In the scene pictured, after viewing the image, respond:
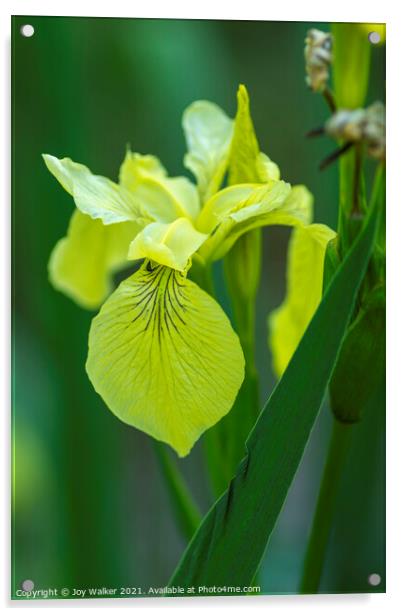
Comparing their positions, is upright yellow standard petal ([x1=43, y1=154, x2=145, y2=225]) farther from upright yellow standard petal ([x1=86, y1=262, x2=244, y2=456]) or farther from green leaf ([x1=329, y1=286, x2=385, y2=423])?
green leaf ([x1=329, y1=286, x2=385, y2=423])

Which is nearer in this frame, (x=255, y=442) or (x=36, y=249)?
(x=255, y=442)

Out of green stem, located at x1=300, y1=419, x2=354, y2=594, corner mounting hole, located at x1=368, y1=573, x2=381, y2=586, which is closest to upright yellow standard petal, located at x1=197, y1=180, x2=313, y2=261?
green stem, located at x1=300, y1=419, x2=354, y2=594

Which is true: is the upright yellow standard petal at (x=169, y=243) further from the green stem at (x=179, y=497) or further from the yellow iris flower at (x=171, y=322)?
the green stem at (x=179, y=497)

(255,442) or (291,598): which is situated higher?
(255,442)

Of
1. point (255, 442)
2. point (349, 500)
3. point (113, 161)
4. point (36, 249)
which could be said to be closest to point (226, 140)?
point (113, 161)

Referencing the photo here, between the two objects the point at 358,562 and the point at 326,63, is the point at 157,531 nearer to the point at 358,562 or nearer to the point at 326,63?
the point at 358,562

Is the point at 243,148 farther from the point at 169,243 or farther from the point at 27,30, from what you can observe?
the point at 27,30
